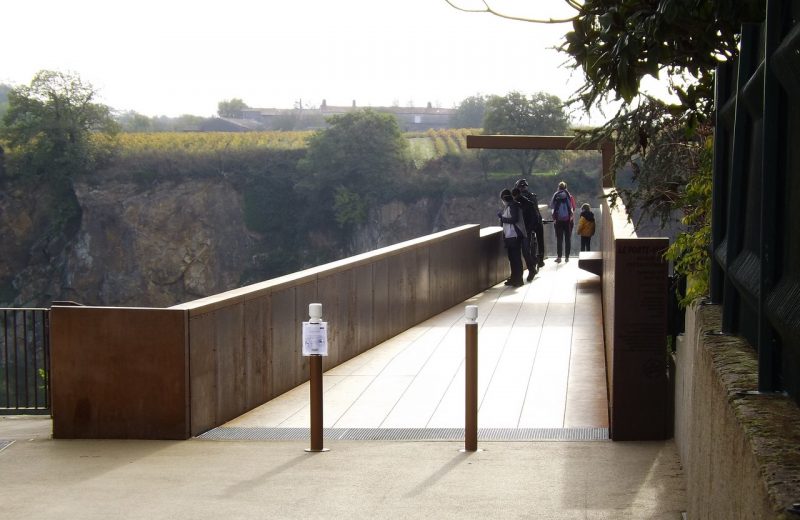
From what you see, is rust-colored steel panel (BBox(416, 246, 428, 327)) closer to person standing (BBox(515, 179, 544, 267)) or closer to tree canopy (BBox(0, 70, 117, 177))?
person standing (BBox(515, 179, 544, 267))

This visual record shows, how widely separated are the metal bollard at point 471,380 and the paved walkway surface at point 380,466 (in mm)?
160

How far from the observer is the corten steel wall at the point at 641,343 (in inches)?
326

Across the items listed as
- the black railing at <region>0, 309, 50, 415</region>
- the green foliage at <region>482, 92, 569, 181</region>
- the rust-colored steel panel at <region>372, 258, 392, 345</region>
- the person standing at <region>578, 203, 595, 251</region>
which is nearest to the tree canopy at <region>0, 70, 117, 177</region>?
the green foliage at <region>482, 92, 569, 181</region>

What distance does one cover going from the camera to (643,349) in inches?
326

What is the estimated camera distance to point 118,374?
28.8 feet

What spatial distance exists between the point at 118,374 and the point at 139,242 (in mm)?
96738

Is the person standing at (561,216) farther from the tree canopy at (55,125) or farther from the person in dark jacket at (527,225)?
the tree canopy at (55,125)

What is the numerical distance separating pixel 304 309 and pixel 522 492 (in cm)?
495

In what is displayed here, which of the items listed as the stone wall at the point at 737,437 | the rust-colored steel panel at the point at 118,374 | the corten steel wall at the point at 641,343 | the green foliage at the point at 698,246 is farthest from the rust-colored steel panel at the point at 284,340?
the stone wall at the point at 737,437

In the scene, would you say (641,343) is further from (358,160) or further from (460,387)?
(358,160)

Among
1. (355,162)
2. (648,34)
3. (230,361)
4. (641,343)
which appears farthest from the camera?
(355,162)

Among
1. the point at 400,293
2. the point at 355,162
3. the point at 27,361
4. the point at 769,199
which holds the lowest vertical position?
the point at 27,361

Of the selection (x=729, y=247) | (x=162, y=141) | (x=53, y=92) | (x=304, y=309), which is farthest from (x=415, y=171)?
(x=729, y=247)

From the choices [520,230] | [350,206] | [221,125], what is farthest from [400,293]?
[221,125]
